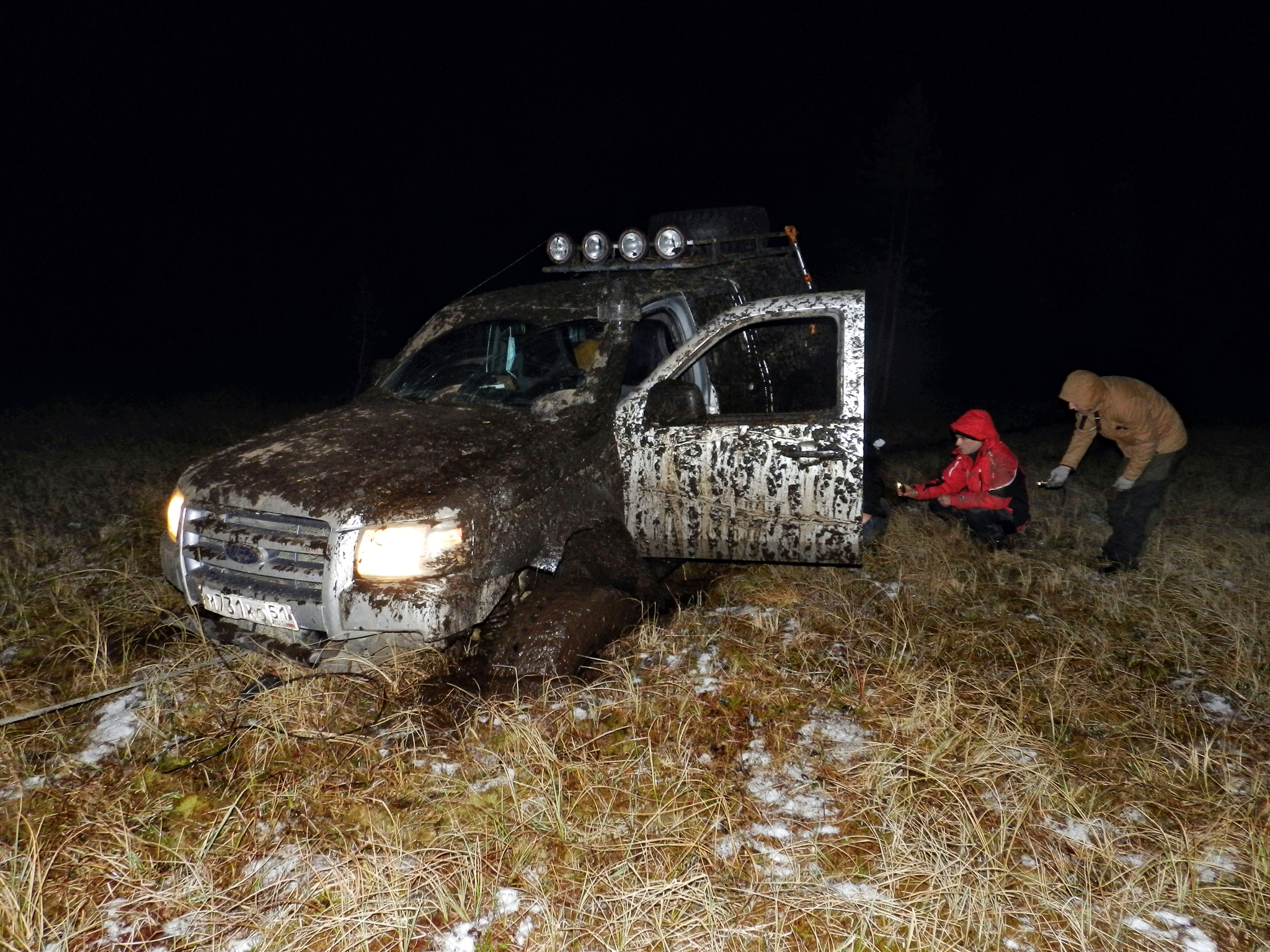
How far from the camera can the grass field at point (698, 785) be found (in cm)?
198

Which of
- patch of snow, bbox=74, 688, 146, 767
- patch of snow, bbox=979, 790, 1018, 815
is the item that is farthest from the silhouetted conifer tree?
patch of snow, bbox=74, 688, 146, 767

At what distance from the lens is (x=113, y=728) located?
114 inches

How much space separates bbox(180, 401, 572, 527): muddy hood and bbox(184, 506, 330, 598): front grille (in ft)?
0.21

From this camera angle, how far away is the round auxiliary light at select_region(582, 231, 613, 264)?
4523mm

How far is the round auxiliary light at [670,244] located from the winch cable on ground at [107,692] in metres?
3.17

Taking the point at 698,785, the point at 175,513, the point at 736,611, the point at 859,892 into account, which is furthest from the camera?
the point at 736,611

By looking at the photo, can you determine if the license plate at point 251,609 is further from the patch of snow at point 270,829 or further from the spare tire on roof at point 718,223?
the spare tire on roof at point 718,223

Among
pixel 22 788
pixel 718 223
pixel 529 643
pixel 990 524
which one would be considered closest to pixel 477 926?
pixel 529 643

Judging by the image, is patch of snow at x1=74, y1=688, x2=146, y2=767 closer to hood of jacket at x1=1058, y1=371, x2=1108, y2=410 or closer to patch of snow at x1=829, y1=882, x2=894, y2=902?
patch of snow at x1=829, y1=882, x2=894, y2=902

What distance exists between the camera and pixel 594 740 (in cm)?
272

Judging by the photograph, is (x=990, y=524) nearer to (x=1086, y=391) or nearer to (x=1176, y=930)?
(x=1086, y=391)

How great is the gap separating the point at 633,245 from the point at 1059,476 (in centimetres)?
298

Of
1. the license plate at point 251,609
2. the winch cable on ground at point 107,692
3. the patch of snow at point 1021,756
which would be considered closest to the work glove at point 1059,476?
the patch of snow at point 1021,756

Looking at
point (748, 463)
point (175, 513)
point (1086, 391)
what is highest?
point (1086, 391)
